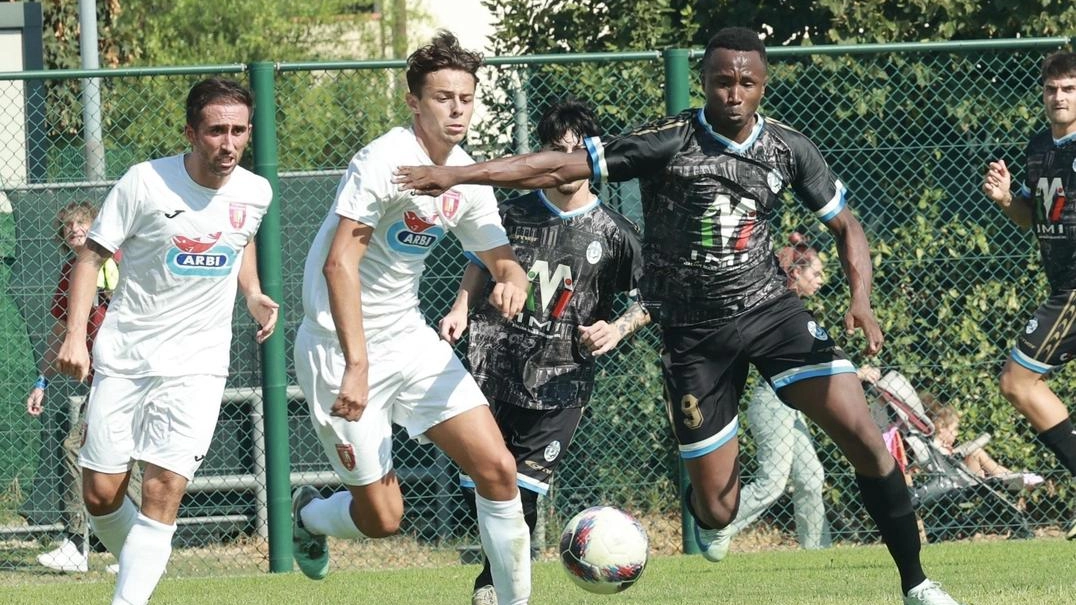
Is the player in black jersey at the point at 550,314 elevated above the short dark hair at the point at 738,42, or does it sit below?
below

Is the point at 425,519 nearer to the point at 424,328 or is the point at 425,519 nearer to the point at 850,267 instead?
the point at 424,328

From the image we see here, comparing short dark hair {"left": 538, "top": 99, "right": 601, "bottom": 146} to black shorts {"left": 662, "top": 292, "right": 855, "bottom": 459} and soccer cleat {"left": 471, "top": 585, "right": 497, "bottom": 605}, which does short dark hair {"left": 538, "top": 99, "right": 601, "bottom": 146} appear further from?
soccer cleat {"left": 471, "top": 585, "right": 497, "bottom": 605}

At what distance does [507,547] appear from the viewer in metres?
5.82

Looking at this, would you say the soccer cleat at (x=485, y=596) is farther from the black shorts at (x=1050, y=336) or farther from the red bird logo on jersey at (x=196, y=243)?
the black shorts at (x=1050, y=336)

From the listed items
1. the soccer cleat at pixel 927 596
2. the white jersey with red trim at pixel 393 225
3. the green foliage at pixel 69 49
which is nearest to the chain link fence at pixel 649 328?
the green foliage at pixel 69 49

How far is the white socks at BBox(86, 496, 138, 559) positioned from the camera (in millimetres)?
6312

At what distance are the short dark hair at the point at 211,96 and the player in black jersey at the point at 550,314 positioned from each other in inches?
50.5

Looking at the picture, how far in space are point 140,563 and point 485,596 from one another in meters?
1.48

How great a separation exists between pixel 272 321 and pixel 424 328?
675 millimetres

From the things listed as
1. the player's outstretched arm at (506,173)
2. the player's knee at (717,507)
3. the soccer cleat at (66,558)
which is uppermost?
the player's outstretched arm at (506,173)

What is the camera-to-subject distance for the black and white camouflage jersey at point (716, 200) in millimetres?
6082

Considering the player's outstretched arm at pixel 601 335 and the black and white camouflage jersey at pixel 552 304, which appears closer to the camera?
the player's outstretched arm at pixel 601 335

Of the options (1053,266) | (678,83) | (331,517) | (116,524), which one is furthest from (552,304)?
(1053,266)

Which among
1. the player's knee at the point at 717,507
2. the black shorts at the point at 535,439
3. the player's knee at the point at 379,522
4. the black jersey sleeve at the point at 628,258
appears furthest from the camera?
the black jersey sleeve at the point at 628,258
